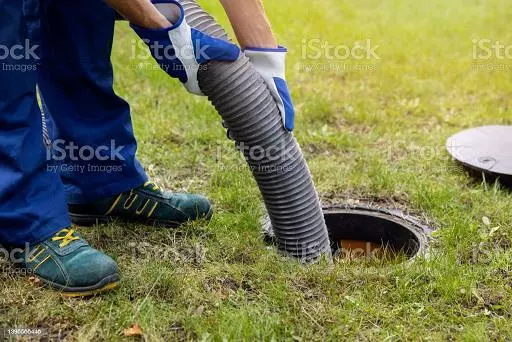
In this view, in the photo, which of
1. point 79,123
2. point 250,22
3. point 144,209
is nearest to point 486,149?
point 250,22

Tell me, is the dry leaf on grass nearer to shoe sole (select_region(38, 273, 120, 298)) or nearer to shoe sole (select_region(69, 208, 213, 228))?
shoe sole (select_region(38, 273, 120, 298))

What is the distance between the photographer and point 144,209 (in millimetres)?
2682

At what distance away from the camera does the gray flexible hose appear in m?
2.29

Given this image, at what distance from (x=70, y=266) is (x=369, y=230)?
4.31ft

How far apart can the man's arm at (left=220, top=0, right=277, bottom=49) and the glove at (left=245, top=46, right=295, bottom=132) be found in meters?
0.03

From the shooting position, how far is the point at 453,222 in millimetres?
2771

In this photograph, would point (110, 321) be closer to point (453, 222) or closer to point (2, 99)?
point (2, 99)

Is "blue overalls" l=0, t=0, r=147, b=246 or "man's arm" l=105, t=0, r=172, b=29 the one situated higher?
"man's arm" l=105, t=0, r=172, b=29

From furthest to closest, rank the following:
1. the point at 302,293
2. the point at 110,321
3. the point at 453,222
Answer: the point at 453,222
the point at 302,293
the point at 110,321

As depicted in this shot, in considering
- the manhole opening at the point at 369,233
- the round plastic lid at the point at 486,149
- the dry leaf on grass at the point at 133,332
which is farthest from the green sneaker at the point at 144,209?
the round plastic lid at the point at 486,149

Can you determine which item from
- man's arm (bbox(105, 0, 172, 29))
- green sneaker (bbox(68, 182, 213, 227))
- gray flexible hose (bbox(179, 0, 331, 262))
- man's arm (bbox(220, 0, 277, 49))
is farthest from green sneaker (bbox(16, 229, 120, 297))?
man's arm (bbox(220, 0, 277, 49))

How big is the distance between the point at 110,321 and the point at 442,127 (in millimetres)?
2508

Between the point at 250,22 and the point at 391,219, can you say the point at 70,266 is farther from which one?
the point at 391,219

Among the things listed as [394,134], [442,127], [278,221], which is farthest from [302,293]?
[442,127]
